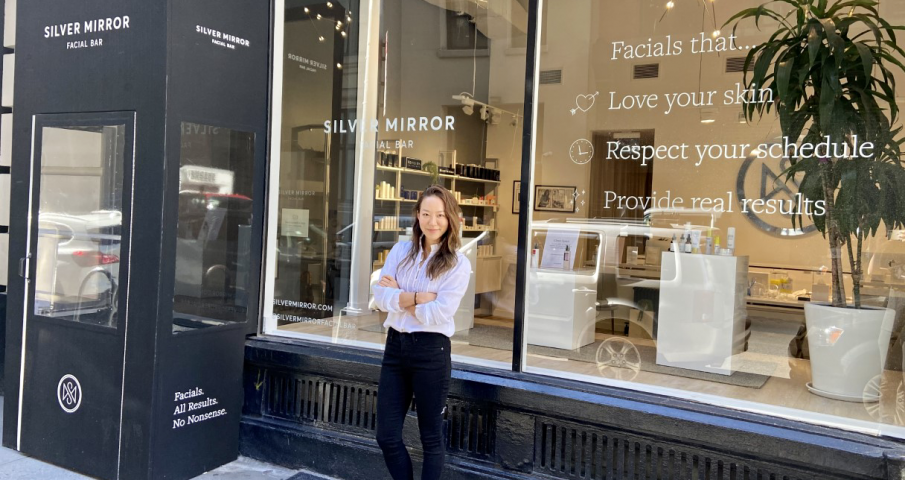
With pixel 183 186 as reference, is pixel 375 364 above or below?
below

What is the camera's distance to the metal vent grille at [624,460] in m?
2.87

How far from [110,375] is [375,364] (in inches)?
55.9

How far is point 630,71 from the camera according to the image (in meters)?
4.16

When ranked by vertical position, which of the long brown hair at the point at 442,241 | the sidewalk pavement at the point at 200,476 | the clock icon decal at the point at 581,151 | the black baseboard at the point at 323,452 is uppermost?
the clock icon decal at the point at 581,151

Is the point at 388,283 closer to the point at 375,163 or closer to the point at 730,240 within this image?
the point at 375,163

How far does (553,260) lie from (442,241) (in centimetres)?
248

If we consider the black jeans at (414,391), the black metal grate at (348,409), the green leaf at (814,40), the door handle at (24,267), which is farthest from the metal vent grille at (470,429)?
the door handle at (24,267)

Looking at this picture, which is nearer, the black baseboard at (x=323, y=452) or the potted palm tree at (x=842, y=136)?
the potted palm tree at (x=842, y=136)

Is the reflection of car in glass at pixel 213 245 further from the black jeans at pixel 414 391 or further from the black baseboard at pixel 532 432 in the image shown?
the black jeans at pixel 414 391

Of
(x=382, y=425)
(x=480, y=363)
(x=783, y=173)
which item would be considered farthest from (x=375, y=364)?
(x=783, y=173)

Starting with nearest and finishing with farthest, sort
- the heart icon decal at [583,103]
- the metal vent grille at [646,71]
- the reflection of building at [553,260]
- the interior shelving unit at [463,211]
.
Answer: the reflection of building at [553,260], the metal vent grille at [646,71], the heart icon decal at [583,103], the interior shelving unit at [463,211]

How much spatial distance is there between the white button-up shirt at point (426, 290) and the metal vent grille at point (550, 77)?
1392mm

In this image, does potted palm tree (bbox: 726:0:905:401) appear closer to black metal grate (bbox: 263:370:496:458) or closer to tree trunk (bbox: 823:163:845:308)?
tree trunk (bbox: 823:163:845:308)

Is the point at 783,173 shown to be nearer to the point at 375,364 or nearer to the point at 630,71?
the point at 630,71
